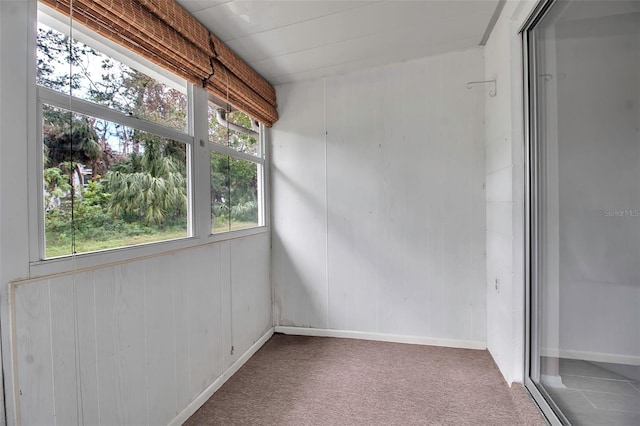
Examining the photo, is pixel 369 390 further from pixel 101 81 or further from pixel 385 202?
pixel 101 81

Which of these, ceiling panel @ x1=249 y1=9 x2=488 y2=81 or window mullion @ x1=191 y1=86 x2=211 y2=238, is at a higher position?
ceiling panel @ x1=249 y1=9 x2=488 y2=81

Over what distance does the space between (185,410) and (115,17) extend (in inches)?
78.4

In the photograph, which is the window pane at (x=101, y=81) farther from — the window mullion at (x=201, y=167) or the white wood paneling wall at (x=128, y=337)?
the white wood paneling wall at (x=128, y=337)

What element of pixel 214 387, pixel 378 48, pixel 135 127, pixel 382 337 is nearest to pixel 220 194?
pixel 135 127

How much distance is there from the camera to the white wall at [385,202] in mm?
2559

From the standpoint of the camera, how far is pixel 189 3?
170 cm

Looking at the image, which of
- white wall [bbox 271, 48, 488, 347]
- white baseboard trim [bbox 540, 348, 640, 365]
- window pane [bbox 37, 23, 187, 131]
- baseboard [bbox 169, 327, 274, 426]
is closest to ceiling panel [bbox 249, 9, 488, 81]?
white wall [bbox 271, 48, 488, 347]

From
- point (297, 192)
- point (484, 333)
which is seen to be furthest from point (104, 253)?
point (484, 333)

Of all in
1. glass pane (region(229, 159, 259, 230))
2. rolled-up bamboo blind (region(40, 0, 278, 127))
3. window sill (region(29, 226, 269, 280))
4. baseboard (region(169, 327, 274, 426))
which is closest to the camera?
window sill (region(29, 226, 269, 280))

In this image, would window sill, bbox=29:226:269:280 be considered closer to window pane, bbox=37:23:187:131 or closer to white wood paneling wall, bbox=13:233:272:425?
white wood paneling wall, bbox=13:233:272:425

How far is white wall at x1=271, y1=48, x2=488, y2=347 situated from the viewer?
2559mm

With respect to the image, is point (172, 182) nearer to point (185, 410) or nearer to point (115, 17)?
point (115, 17)

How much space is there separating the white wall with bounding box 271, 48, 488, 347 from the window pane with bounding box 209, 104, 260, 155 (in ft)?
0.97

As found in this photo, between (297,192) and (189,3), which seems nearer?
(189,3)
